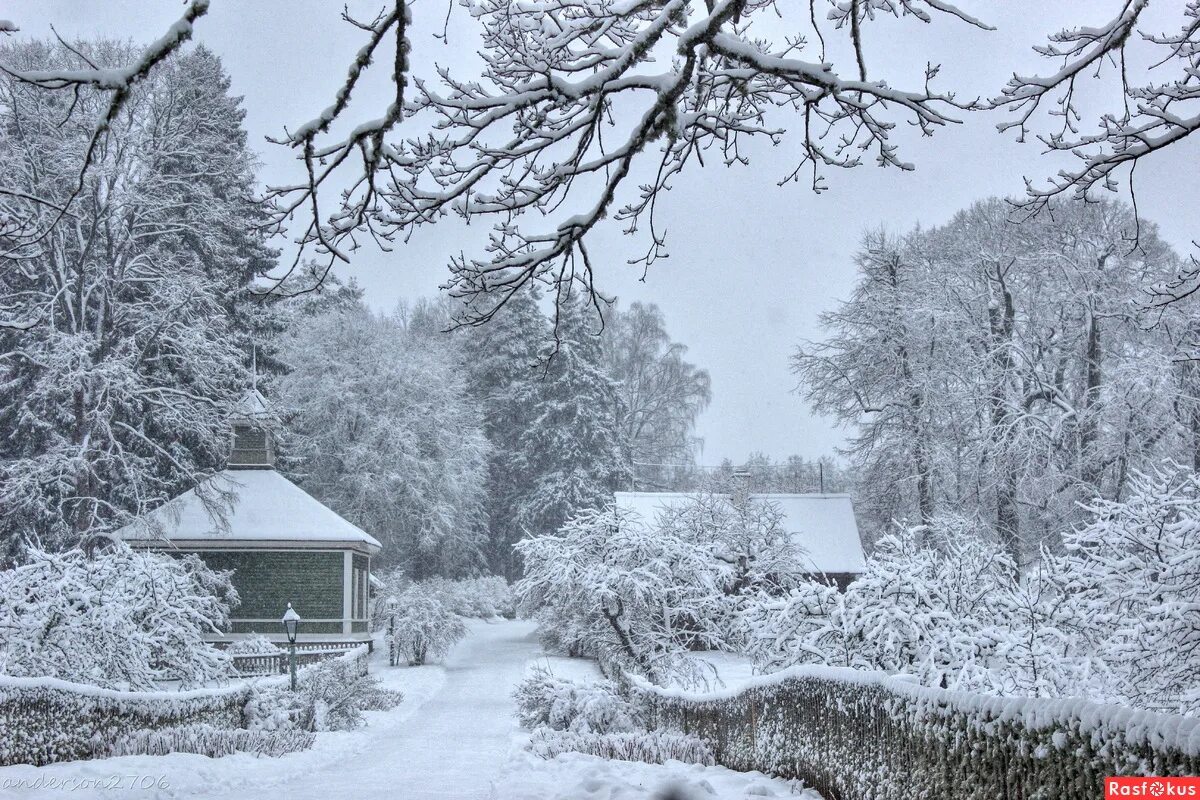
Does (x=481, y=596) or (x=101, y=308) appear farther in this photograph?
(x=481, y=596)

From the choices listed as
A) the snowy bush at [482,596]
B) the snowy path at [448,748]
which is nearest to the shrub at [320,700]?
the snowy path at [448,748]

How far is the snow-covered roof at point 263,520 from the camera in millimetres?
25719

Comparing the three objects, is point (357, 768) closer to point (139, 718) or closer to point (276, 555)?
point (139, 718)

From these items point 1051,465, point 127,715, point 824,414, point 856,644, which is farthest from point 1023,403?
point 127,715

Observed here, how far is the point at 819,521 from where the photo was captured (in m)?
32.1

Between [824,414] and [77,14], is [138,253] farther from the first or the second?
[824,414]

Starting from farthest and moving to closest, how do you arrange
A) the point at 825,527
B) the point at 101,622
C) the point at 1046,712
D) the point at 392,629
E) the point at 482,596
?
the point at 482,596
the point at 825,527
the point at 392,629
the point at 101,622
the point at 1046,712

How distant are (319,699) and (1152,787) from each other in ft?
48.8

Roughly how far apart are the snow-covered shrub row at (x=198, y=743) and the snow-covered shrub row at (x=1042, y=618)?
20.6 ft

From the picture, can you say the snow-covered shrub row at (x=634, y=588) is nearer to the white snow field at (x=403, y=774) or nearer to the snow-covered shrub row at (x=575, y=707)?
the snow-covered shrub row at (x=575, y=707)

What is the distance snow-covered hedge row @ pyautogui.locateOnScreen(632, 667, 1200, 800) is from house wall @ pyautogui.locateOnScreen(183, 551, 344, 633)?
1782cm

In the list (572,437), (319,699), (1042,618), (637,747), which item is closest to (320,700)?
(319,699)

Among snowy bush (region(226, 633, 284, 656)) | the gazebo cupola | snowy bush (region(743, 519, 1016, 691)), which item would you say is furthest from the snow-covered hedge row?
the gazebo cupola

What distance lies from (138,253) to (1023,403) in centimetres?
2031
